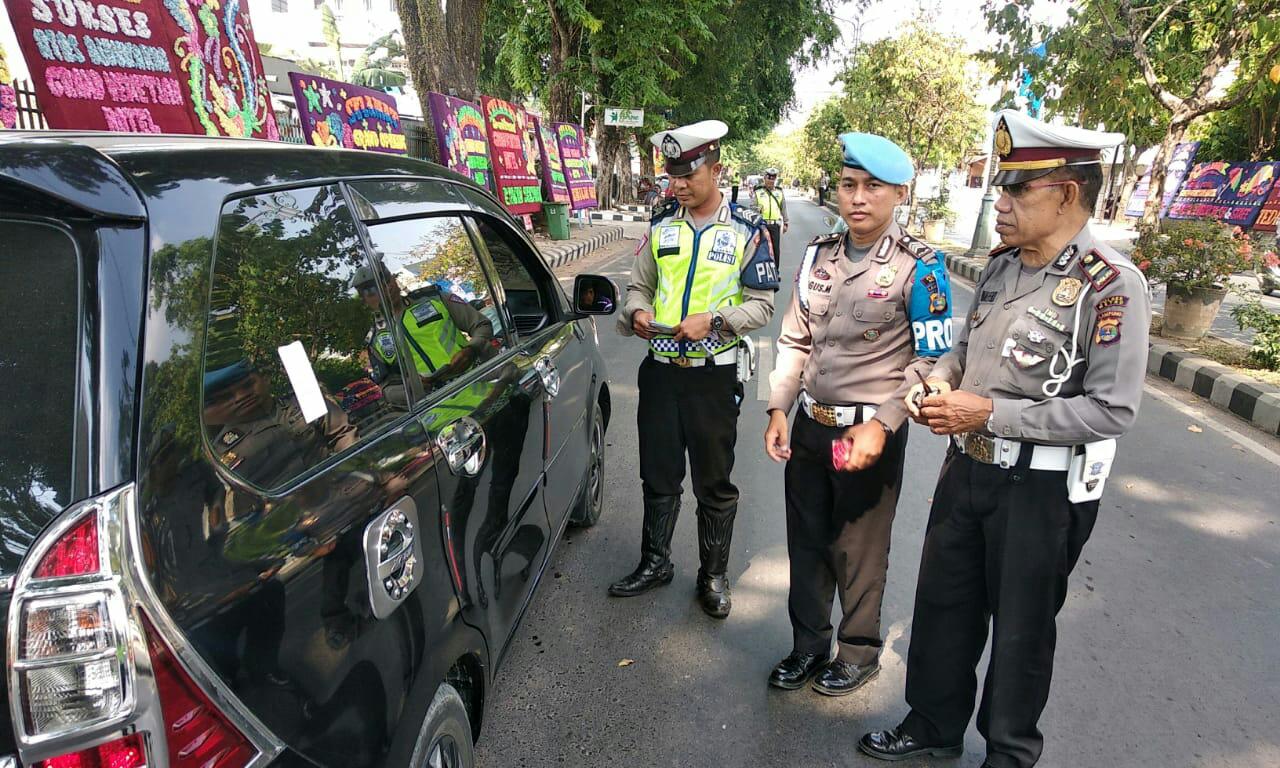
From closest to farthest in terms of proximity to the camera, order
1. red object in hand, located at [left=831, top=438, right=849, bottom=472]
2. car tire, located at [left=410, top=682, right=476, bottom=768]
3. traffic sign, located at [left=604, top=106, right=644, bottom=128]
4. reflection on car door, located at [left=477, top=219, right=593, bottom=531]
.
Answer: car tire, located at [left=410, top=682, right=476, bottom=768] < red object in hand, located at [left=831, top=438, right=849, bottom=472] < reflection on car door, located at [left=477, top=219, right=593, bottom=531] < traffic sign, located at [left=604, top=106, right=644, bottom=128]

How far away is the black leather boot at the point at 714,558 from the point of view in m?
2.88

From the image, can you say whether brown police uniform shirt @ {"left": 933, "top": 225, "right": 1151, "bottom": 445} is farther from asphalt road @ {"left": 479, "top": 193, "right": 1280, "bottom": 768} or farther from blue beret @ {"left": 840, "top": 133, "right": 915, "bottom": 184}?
asphalt road @ {"left": 479, "top": 193, "right": 1280, "bottom": 768}

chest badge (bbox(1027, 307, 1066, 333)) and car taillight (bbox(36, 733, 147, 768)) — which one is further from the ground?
chest badge (bbox(1027, 307, 1066, 333))

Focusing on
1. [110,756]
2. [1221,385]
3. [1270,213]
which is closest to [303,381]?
[110,756]

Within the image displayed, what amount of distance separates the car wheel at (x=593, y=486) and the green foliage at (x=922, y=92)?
20.1 m

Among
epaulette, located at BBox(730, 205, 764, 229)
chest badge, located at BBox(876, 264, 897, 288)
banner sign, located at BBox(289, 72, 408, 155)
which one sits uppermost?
banner sign, located at BBox(289, 72, 408, 155)

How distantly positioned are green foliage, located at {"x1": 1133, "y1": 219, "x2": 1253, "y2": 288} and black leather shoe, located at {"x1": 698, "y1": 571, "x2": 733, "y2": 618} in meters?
6.83

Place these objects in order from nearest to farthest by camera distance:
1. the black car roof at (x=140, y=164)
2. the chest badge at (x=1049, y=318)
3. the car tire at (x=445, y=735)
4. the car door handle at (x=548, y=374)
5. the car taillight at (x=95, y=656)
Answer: the car taillight at (x=95, y=656), the black car roof at (x=140, y=164), the car tire at (x=445, y=735), the chest badge at (x=1049, y=318), the car door handle at (x=548, y=374)

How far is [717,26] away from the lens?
20047 mm

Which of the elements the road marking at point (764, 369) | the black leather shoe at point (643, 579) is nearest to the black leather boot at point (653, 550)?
the black leather shoe at point (643, 579)

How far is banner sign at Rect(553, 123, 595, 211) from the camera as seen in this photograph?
16359 mm

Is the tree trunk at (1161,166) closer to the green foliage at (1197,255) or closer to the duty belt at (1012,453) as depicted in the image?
the green foliage at (1197,255)

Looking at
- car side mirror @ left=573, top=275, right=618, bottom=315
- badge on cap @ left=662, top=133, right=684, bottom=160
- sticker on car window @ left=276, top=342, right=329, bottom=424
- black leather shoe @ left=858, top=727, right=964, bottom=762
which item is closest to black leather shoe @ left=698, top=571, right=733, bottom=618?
black leather shoe @ left=858, top=727, right=964, bottom=762

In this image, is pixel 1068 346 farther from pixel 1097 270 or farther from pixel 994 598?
pixel 994 598
